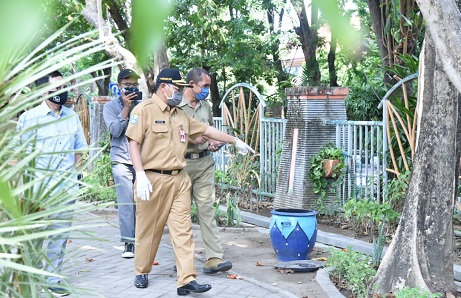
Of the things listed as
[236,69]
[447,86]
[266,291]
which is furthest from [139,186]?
[236,69]

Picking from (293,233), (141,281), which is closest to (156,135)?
(141,281)

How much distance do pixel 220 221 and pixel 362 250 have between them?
2.67m

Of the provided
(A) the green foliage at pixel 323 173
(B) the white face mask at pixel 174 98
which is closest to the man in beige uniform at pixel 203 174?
(B) the white face mask at pixel 174 98

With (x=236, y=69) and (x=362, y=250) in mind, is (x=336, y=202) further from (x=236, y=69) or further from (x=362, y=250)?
(x=236, y=69)

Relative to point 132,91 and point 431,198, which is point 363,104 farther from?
point 431,198

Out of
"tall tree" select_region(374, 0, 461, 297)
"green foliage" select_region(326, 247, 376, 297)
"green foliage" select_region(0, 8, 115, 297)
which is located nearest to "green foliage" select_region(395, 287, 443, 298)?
"tall tree" select_region(374, 0, 461, 297)

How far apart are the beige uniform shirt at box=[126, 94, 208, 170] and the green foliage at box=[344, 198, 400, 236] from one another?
2646mm

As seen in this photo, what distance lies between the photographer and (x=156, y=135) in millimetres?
6168

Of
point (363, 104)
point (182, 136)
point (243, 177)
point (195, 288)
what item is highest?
point (363, 104)

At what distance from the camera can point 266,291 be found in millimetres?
6359

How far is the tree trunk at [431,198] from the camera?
18.2 ft

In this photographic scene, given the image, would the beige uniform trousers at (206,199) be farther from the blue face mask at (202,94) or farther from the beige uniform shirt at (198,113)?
the blue face mask at (202,94)

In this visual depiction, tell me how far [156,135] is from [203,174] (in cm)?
106

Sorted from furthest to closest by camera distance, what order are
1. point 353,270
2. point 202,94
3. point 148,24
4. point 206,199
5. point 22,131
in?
1. point 202,94
2. point 206,199
3. point 353,270
4. point 22,131
5. point 148,24
